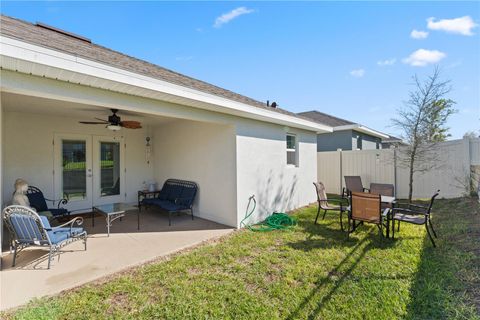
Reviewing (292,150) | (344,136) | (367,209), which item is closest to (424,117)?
(292,150)

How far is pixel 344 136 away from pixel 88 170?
44.7 ft

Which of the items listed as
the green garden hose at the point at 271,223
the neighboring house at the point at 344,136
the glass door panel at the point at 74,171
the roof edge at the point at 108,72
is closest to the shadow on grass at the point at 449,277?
the green garden hose at the point at 271,223

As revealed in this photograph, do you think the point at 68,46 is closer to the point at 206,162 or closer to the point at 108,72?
the point at 108,72

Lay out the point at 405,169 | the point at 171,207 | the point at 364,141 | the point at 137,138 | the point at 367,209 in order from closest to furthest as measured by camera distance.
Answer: the point at 367,209 < the point at 171,207 < the point at 137,138 < the point at 405,169 < the point at 364,141

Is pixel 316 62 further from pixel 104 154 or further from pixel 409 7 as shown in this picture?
pixel 104 154

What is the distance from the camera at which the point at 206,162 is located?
6793 mm

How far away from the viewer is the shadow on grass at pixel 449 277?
105 inches

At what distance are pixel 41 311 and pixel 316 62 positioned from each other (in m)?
9.47

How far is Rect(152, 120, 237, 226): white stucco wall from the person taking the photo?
6207 millimetres

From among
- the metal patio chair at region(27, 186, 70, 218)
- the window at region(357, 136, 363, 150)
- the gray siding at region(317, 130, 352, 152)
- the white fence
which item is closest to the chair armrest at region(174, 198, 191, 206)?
the metal patio chair at region(27, 186, 70, 218)

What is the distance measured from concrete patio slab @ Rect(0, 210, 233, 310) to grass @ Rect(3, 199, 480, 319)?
1.25 feet

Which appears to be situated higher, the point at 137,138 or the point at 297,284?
the point at 137,138

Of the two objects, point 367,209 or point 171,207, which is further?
point 171,207

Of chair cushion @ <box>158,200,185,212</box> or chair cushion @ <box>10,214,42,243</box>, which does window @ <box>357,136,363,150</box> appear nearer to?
chair cushion @ <box>158,200,185,212</box>
